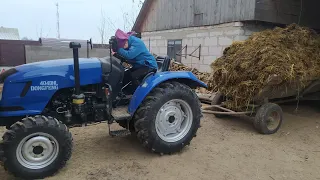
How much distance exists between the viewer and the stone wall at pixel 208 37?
29.7 ft

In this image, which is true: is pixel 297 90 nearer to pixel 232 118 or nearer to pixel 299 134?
pixel 299 134

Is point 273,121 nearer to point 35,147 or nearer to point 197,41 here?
point 35,147

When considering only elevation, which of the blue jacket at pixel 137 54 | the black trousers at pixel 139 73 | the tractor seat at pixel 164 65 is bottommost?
the black trousers at pixel 139 73

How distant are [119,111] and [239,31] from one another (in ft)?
20.1

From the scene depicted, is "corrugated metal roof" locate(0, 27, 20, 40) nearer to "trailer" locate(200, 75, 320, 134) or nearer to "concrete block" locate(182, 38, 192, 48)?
"concrete block" locate(182, 38, 192, 48)

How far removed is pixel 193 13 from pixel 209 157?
8.12m

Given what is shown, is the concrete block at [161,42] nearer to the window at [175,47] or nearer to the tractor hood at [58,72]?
the window at [175,47]

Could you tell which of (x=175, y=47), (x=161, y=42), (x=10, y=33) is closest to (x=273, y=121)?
(x=175, y=47)

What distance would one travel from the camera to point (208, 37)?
1045 centimetres

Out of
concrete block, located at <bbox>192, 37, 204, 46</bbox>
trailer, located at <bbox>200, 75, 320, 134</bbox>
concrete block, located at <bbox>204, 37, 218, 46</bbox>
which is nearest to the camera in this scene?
trailer, located at <bbox>200, 75, 320, 134</bbox>

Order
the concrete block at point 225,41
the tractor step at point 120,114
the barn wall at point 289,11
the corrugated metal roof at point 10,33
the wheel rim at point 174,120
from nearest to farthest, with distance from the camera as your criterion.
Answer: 1. the tractor step at point 120,114
2. the wheel rim at point 174,120
3. the barn wall at point 289,11
4. the concrete block at point 225,41
5. the corrugated metal roof at point 10,33

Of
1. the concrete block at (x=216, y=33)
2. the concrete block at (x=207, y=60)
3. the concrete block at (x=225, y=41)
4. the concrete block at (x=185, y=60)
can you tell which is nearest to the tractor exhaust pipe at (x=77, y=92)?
the concrete block at (x=225, y=41)

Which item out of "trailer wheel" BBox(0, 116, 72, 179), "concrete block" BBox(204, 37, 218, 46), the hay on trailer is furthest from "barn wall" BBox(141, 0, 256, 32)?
"trailer wheel" BBox(0, 116, 72, 179)

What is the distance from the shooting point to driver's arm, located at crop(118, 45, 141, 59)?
401cm
